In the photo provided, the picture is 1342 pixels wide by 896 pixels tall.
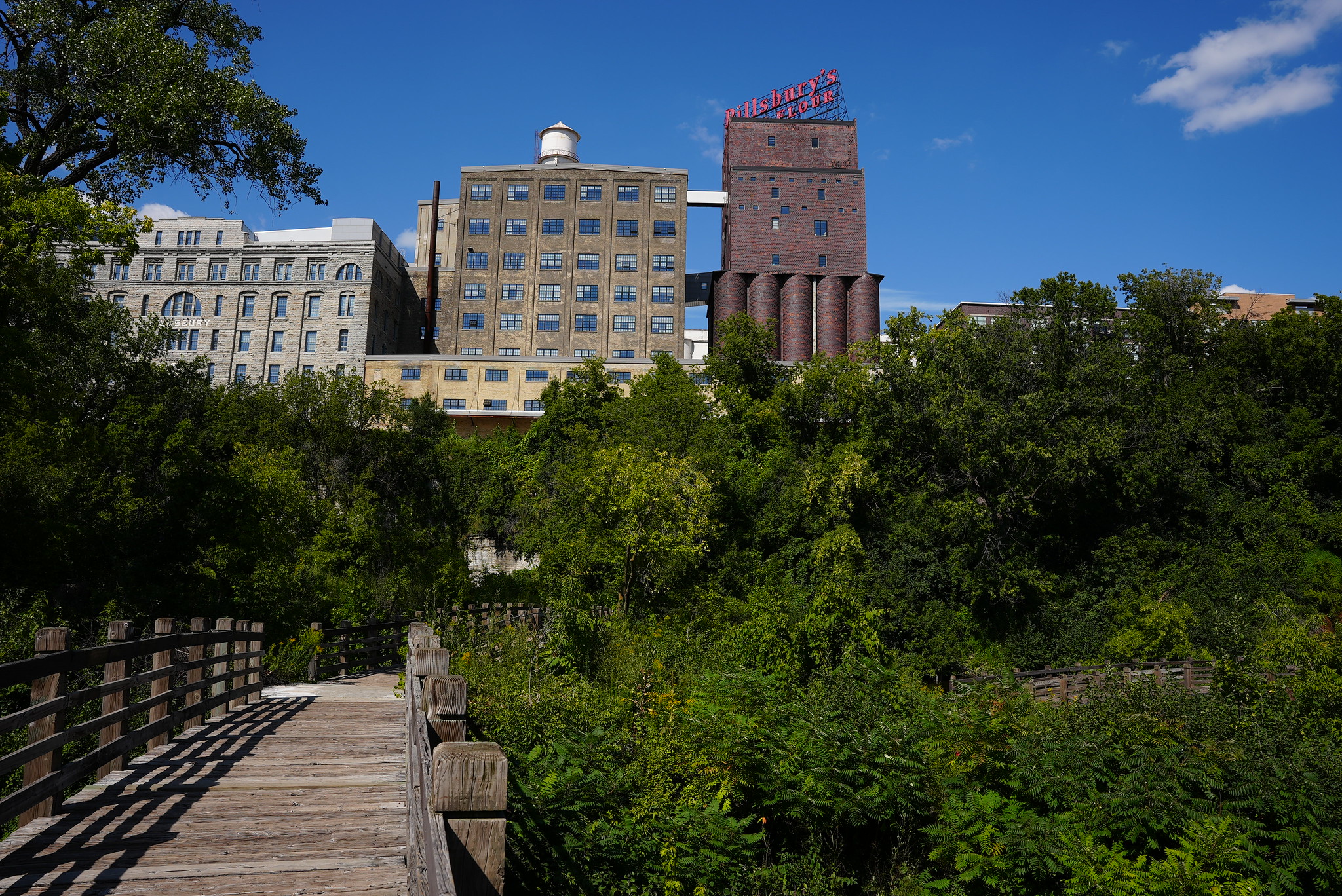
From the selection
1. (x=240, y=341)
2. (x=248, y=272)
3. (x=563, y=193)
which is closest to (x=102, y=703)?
(x=563, y=193)

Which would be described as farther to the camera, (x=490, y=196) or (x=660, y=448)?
(x=490, y=196)

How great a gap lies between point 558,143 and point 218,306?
33164mm

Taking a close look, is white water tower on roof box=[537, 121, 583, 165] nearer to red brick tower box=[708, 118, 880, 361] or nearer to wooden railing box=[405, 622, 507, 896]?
red brick tower box=[708, 118, 880, 361]

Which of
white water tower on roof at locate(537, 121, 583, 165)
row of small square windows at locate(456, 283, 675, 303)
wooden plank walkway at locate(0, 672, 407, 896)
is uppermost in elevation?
white water tower on roof at locate(537, 121, 583, 165)

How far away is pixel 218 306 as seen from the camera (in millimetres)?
80625

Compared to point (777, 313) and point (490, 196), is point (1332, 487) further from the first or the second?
point (490, 196)

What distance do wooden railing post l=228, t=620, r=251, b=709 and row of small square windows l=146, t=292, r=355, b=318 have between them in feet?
230

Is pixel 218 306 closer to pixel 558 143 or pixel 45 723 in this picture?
pixel 558 143

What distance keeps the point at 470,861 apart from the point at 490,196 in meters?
81.9

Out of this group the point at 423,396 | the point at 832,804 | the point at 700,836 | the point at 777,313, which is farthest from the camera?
the point at 777,313

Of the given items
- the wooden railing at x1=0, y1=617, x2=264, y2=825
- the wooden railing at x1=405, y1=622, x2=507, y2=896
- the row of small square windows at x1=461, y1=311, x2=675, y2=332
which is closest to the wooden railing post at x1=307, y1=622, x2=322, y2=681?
the wooden railing at x1=0, y1=617, x2=264, y2=825

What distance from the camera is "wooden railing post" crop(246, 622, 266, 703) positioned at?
47.7 ft

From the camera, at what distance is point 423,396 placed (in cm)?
6894

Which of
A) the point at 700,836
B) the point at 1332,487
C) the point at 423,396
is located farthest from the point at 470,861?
the point at 423,396
